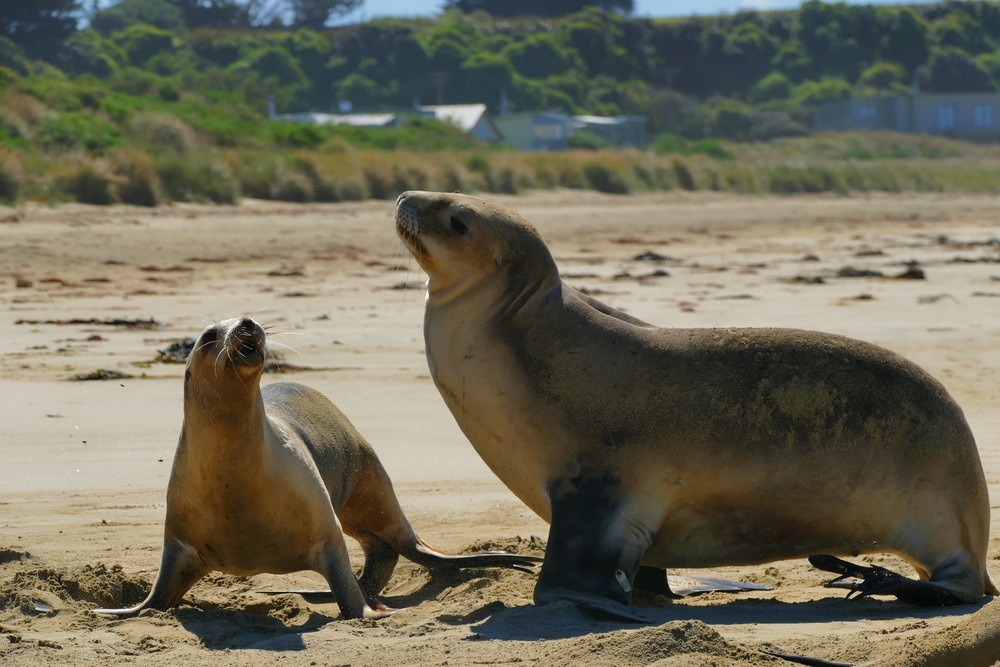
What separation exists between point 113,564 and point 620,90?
79.0 meters

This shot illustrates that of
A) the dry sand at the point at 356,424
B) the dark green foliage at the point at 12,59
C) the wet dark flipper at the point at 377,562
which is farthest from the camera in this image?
the dark green foliage at the point at 12,59

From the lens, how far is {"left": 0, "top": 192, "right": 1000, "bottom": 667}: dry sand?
3.33m

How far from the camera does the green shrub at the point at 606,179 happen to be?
29.8 metres

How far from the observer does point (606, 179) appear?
30141 mm

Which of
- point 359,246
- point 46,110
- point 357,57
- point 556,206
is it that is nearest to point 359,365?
point 359,246

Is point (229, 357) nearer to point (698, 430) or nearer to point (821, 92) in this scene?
point (698, 430)

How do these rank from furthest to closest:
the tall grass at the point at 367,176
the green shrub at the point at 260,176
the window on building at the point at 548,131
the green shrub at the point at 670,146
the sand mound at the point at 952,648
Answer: the window on building at the point at 548,131 → the green shrub at the point at 670,146 → the green shrub at the point at 260,176 → the tall grass at the point at 367,176 → the sand mound at the point at 952,648

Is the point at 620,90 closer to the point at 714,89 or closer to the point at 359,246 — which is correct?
the point at 714,89

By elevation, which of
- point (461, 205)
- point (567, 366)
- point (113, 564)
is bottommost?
point (113, 564)

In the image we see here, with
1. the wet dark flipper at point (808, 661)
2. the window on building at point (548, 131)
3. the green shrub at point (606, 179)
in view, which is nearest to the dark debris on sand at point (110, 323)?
the wet dark flipper at point (808, 661)

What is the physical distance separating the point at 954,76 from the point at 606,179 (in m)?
67.6

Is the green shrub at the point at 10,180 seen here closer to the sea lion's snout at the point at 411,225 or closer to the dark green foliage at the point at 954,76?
the sea lion's snout at the point at 411,225

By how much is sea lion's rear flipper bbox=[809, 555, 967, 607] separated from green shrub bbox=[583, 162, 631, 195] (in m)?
26.1

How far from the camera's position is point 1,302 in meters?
10.5
